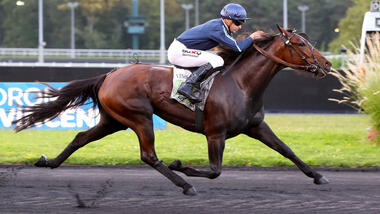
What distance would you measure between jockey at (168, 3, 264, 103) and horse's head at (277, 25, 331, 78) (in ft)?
1.25

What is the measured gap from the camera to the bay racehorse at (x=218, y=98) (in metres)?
6.55

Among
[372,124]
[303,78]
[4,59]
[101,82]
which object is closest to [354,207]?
[101,82]

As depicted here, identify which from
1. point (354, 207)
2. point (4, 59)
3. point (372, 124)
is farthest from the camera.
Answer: point (4, 59)

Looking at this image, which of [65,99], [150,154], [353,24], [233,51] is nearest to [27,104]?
[65,99]

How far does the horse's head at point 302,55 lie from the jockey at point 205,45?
0.38m

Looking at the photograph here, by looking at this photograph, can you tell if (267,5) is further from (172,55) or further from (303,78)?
(172,55)

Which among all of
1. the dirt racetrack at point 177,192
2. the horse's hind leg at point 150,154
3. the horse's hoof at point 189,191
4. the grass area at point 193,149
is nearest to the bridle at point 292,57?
the dirt racetrack at point 177,192

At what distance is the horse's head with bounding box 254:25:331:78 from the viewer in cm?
677

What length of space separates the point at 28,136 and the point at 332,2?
1683 inches

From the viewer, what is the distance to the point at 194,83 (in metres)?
6.57

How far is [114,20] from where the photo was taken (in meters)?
52.1

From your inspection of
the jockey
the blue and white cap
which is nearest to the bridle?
the jockey

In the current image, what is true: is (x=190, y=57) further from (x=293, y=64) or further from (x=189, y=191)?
(x=189, y=191)

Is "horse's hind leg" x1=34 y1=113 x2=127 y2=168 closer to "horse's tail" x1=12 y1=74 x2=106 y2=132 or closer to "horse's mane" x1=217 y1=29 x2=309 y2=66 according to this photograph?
"horse's tail" x1=12 y1=74 x2=106 y2=132
